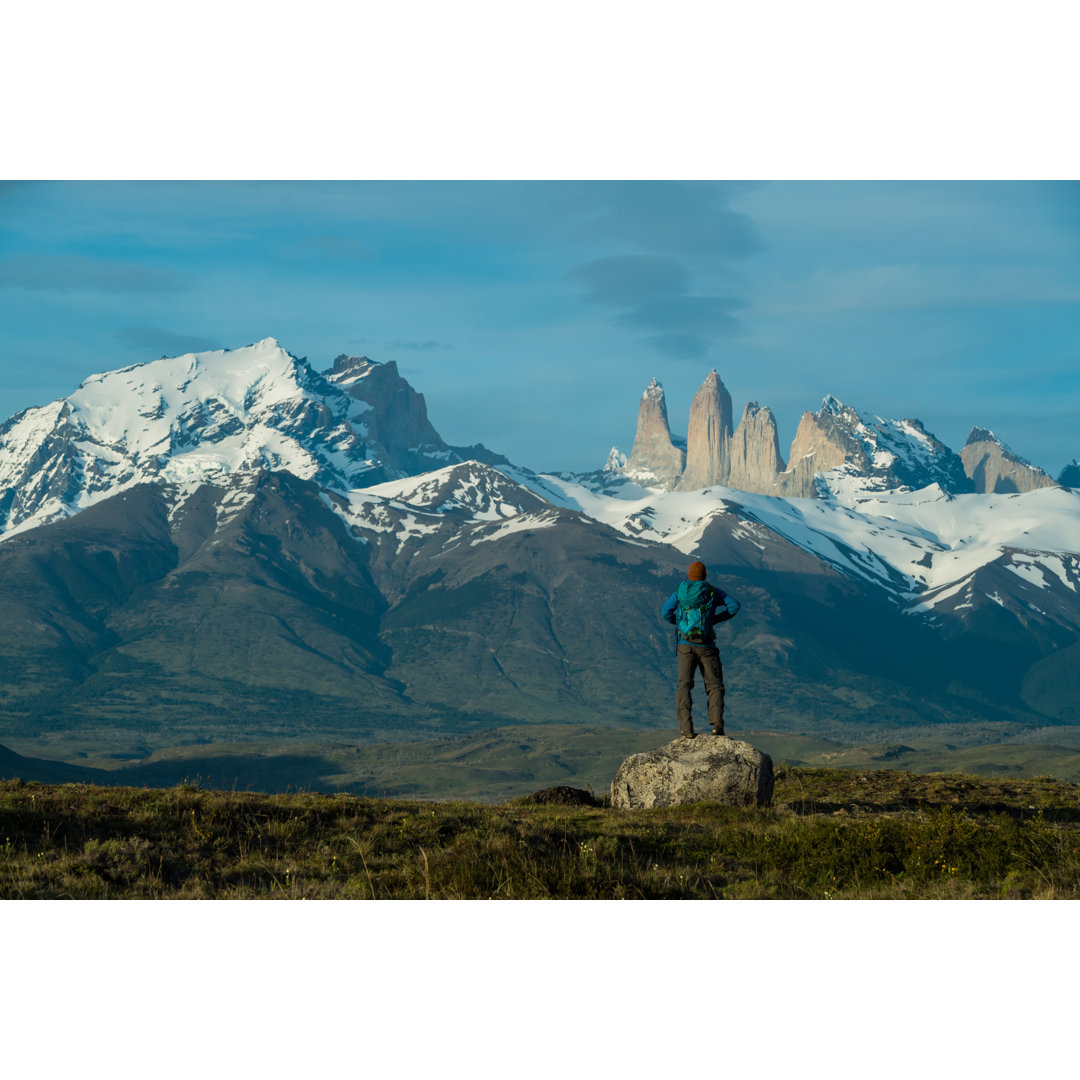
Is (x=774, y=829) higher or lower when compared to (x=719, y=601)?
lower

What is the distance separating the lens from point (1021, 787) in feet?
124

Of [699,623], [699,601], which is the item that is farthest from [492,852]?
[699,601]

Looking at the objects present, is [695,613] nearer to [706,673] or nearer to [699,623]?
[699,623]

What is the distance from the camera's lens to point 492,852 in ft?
66.8

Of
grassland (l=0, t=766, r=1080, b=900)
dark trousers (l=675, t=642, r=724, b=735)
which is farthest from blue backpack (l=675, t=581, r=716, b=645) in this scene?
grassland (l=0, t=766, r=1080, b=900)

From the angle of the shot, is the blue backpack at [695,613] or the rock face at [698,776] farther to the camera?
the rock face at [698,776]

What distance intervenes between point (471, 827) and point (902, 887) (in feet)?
28.3

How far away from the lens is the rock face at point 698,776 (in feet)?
95.2

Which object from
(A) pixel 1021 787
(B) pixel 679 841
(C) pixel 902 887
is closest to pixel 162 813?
(B) pixel 679 841

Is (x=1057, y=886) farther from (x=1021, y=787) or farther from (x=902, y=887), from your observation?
(x=1021, y=787)

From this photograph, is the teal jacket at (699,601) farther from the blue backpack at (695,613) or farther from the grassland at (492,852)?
the grassland at (492,852)

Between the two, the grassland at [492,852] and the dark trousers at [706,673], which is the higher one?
the dark trousers at [706,673]

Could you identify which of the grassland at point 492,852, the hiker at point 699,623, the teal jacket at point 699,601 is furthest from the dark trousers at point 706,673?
the grassland at point 492,852
